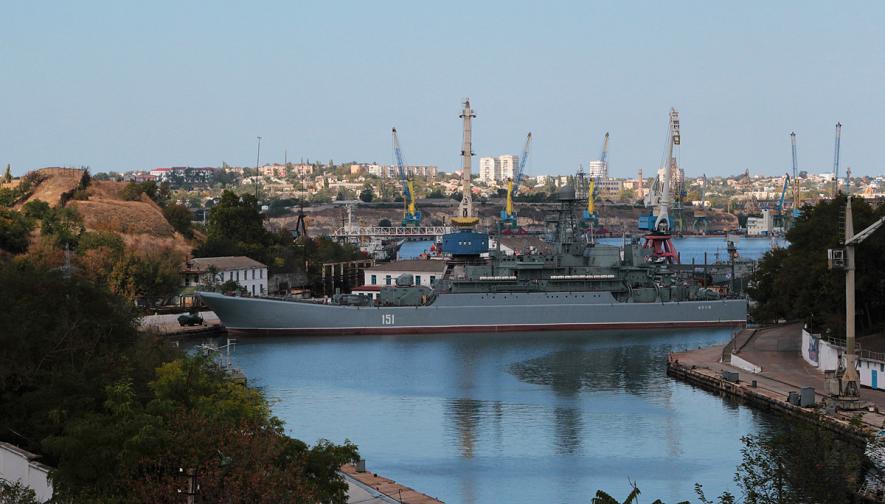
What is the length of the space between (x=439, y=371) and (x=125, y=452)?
26.0 meters

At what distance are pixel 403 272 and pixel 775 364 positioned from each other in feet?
93.6

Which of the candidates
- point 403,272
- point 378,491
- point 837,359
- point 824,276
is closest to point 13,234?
point 403,272

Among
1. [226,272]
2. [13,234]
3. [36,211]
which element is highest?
[36,211]

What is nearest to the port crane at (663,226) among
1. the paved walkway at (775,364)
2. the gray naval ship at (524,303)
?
the gray naval ship at (524,303)

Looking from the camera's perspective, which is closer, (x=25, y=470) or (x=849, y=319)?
(x=25, y=470)

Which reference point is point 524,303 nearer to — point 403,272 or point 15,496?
point 403,272

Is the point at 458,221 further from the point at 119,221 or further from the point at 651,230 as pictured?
the point at 119,221

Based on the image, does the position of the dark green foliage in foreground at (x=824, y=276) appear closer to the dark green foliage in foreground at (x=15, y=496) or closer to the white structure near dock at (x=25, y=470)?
the white structure near dock at (x=25, y=470)

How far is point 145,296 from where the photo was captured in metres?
54.2

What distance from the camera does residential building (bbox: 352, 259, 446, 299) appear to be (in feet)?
208

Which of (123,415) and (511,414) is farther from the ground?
(123,415)

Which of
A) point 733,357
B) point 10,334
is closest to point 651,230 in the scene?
point 733,357

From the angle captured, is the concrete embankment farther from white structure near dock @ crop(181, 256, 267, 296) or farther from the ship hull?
white structure near dock @ crop(181, 256, 267, 296)

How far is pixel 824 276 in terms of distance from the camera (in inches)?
1491
